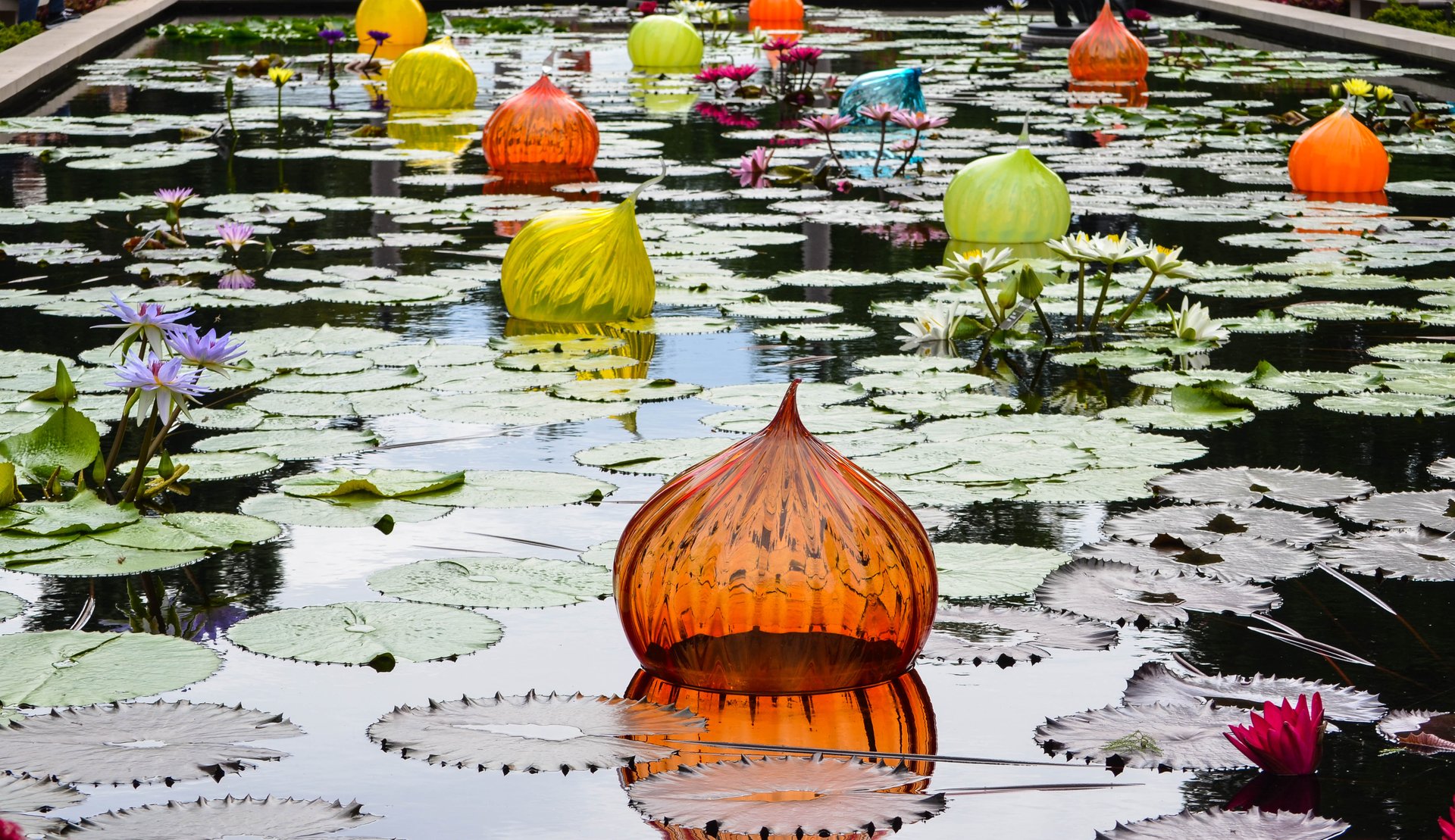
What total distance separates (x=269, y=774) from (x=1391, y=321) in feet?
10.8

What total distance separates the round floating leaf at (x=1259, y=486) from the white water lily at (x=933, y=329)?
108 centimetres

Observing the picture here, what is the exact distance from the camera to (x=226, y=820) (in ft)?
5.61

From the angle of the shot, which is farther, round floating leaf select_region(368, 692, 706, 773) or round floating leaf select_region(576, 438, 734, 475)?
round floating leaf select_region(576, 438, 734, 475)

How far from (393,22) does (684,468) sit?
1171cm

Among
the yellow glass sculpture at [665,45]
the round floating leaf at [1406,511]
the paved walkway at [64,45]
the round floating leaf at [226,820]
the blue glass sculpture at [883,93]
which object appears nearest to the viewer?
the round floating leaf at [226,820]

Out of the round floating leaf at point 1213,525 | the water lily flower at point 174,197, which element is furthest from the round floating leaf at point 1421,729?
the water lily flower at point 174,197

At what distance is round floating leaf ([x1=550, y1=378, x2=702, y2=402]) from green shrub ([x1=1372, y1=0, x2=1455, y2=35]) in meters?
10.7

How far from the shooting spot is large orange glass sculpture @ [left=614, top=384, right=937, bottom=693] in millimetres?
2092

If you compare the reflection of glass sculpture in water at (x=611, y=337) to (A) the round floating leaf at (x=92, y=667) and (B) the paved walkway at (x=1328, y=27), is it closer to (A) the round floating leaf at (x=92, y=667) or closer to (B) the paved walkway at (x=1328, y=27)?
(A) the round floating leaf at (x=92, y=667)

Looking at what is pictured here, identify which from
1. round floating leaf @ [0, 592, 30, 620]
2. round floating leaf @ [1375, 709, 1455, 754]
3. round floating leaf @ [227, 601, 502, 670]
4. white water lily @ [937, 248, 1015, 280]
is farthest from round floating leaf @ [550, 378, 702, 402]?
round floating leaf @ [1375, 709, 1455, 754]

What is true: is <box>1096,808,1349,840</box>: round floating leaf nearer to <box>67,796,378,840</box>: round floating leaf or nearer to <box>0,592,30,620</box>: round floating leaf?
<box>67,796,378,840</box>: round floating leaf

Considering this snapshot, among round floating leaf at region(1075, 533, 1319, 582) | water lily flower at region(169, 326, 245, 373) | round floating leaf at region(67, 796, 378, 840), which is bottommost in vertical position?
round floating leaf at region(67, 796, 378, 840)

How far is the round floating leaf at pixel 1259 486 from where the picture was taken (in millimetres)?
2900

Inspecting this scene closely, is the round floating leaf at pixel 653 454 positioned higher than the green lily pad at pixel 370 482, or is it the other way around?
the round floating leaf at pixel 653 454
